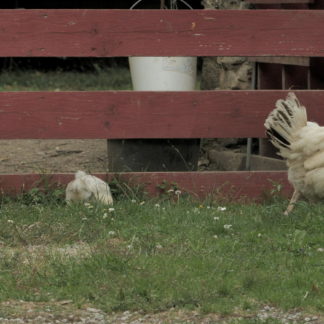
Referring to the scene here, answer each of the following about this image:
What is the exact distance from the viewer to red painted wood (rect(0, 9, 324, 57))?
6496 mm

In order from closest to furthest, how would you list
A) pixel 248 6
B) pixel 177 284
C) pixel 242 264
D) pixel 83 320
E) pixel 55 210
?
pixel 83 320
pixel 177 284
pixel 242 264
pixel 55 210
pixel 248 6

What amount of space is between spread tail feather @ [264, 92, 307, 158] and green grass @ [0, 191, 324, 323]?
1.46 feet

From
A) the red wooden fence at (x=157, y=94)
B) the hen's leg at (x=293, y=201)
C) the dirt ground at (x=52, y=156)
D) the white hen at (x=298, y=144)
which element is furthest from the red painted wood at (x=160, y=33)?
the dirt ground at (x=52, y=156)

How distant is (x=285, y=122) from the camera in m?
6.16

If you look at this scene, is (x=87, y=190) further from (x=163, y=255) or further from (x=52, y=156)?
(x=52, y=156)

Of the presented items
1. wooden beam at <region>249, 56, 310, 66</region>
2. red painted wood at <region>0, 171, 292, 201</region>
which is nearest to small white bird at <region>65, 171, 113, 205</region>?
red painted wood at <region>0, 171, 292, 201</region>

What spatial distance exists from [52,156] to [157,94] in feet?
7.33

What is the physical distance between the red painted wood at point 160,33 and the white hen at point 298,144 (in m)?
0.57

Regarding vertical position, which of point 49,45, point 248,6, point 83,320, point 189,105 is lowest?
point 83,320

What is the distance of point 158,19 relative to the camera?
6.58 metres

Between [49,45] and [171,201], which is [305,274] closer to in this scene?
[171,201]

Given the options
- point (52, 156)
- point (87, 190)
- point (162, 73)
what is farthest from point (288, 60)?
point (87, 190)

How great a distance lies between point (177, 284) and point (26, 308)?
2.46ft

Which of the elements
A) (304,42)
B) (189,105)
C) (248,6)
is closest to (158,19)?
(189,105)
